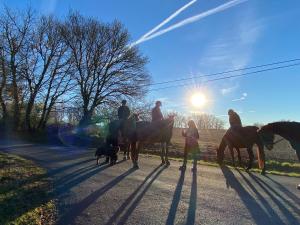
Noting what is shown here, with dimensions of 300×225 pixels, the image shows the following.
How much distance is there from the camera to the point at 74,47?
45.0 metres

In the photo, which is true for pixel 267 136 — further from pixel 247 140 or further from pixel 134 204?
pixel 134 204

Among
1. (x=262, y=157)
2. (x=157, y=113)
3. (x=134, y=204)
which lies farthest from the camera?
(x=157, y=113)

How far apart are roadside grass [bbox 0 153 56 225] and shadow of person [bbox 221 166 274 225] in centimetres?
369

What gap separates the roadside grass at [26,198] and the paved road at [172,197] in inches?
12.8

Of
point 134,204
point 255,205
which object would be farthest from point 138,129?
point 255,205

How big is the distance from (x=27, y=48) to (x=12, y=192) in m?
39.9

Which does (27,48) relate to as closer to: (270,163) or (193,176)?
(270,163)

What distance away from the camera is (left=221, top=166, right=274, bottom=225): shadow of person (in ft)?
21.4

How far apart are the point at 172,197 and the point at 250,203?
1.72m

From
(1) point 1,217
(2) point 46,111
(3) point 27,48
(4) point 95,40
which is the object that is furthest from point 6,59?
(1) point 1,217

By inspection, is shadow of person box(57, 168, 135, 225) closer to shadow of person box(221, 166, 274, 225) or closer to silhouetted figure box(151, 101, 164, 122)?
shadow of person box(221, 166, 274, 225)

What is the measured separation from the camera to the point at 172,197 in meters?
8.34

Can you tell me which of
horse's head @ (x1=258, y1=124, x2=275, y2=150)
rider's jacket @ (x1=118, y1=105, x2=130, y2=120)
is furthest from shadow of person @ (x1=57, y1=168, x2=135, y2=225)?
horse's head @ (x1=258, y1=124, x2=275, y2=150)

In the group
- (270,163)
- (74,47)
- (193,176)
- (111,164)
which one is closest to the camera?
(193,176)
